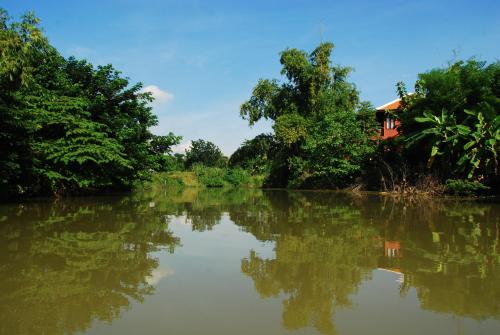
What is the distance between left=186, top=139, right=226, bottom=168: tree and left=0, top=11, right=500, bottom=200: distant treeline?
42.8m

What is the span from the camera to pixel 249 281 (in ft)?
15.7

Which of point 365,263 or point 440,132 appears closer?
point 365,263

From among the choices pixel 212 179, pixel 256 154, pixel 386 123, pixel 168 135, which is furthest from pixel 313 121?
pixel 212 179

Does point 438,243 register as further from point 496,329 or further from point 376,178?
point 376,178

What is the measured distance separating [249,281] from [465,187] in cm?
1686

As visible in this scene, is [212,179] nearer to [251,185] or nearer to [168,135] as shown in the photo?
[251,185]

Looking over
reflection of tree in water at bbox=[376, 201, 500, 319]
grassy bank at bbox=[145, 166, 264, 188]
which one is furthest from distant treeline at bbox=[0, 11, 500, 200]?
grassy bank at bbox=[145, 166, 264, 188]

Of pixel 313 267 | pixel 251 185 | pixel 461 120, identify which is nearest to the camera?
pixel 313 267

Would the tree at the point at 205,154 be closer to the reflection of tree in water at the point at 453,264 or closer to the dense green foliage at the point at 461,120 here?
the dense green foliage at the point at 461,120

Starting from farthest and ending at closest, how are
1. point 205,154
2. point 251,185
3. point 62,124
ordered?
point 205,154, point 251,185, point 62,124

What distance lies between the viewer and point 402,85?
24.1 metres

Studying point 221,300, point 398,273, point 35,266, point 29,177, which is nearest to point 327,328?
point 221,300

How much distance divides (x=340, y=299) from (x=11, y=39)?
37.8ft

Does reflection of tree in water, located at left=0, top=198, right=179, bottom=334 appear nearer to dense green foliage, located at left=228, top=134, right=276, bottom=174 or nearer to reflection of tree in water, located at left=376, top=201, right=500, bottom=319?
reflection of tree in water, located at left=376, top=201, right=500, bottom=319
